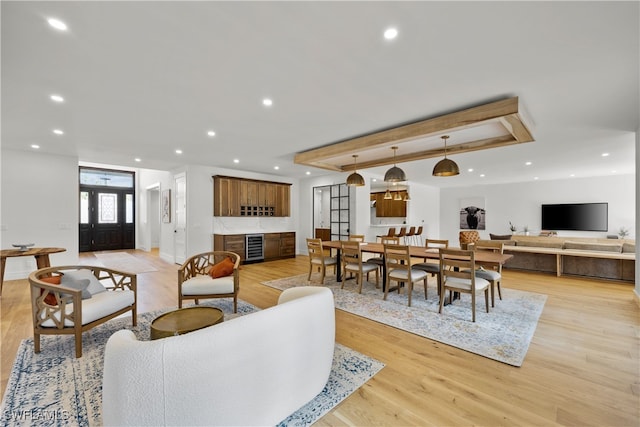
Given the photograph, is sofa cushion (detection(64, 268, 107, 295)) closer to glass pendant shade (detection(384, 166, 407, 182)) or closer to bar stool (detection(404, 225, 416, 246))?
glass pendant shade (detection(384, 166, 407, 182))

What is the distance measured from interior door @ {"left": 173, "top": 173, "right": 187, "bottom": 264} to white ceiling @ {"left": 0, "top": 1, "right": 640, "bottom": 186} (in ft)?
9.48

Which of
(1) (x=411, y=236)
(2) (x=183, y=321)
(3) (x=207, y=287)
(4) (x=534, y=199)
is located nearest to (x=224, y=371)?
(2) (x=183, y=321)

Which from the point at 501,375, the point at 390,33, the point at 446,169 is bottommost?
the point at 501,375

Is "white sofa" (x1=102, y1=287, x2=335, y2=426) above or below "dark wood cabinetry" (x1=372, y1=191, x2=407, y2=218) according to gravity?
below

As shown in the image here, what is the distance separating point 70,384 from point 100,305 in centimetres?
75

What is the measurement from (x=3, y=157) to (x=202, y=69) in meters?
5.82

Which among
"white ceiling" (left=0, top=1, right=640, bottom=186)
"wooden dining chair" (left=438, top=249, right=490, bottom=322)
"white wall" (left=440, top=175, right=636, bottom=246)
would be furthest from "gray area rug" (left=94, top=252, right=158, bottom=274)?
"white wall" (left=440, top=175, right=636, bottom=246)

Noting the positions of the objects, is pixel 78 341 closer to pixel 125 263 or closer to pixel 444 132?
pixel 444 132

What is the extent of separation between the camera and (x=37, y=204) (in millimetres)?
5598

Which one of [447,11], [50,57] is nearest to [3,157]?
[50,57]

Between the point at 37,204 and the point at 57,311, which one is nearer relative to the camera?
the point at 57,311

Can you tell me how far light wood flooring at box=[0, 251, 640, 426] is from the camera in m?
1.80

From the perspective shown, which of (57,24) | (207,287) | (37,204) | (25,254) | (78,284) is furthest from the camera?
(37,204)

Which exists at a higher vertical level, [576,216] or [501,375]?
[576,216]
